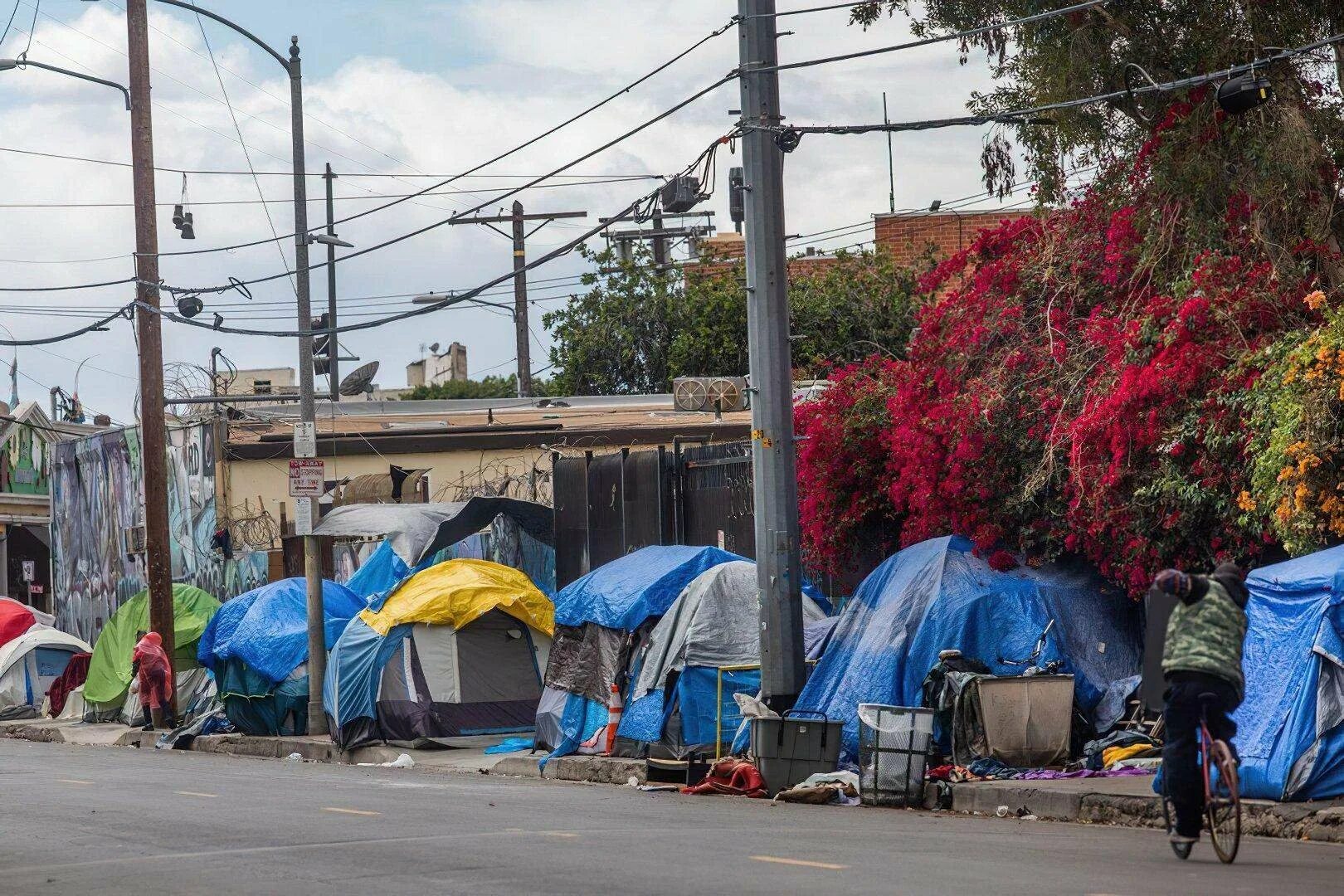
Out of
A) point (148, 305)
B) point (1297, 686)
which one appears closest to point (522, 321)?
point (148, 305)

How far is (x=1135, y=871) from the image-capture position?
9.82 metres

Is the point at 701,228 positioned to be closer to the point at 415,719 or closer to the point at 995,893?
the point at 415,719

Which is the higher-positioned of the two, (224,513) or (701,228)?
(701,228)

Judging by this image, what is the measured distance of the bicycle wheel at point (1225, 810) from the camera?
33.2 ft

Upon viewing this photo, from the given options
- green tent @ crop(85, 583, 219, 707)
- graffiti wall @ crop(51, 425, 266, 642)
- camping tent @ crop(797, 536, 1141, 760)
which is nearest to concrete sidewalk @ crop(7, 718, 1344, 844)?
camping tent @ crop(797, 536, 1141, 760)

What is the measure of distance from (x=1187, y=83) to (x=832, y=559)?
292 inches

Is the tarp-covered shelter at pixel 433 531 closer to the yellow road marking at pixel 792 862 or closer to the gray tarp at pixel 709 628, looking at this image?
the gray tarp at pixel 709 628

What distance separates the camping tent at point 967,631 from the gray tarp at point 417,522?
8.38m

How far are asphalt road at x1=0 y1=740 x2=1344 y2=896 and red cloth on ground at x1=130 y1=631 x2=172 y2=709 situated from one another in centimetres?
935

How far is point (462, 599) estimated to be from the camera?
22.2 meters

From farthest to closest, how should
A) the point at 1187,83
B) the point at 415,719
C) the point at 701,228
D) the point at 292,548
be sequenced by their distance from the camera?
1. the point at 701,228
2. the point at 292,548
3. the point at 415,719
4. the point at 1187,83

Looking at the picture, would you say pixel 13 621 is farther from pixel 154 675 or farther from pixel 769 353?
pixel 769 353

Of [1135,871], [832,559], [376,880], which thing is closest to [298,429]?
[832,559]

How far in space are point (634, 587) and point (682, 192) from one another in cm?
423
